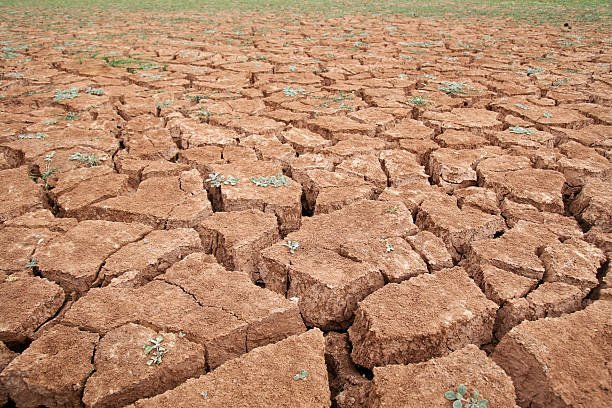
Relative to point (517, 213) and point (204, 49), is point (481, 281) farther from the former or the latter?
point (204, 49)

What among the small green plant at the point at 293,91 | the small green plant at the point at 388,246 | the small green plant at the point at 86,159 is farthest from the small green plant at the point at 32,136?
the small green plant at the point at 388,246

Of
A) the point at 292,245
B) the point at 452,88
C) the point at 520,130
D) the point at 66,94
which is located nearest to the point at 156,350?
the point at 292,245

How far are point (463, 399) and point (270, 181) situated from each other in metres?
1.76

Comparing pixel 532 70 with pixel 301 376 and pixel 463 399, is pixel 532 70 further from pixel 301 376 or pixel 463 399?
pixel 301 376

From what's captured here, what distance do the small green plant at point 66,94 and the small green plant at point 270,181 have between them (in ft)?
9.03

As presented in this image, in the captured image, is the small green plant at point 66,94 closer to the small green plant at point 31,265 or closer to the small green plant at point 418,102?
the small green plant at point 31,265

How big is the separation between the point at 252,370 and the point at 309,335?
270 mm

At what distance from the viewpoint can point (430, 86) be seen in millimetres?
4742

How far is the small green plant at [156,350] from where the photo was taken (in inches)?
56.7

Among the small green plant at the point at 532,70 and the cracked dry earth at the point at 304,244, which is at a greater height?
the small green plant at the point at 532,70

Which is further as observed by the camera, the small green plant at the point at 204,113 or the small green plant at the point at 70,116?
the small green plant at the point at 204,113

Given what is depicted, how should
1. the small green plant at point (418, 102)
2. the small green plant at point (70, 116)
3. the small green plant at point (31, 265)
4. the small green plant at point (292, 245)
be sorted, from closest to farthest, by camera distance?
the small green plant at point (31, 265) → the small green plant at point (292, 245) → the small green plant at point (70, 116) → the small green plant at point (418, 102)

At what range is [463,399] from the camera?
4.22 ft

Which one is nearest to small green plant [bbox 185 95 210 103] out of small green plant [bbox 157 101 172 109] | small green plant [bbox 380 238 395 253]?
small green plant [bbox 157 101 172 109]
